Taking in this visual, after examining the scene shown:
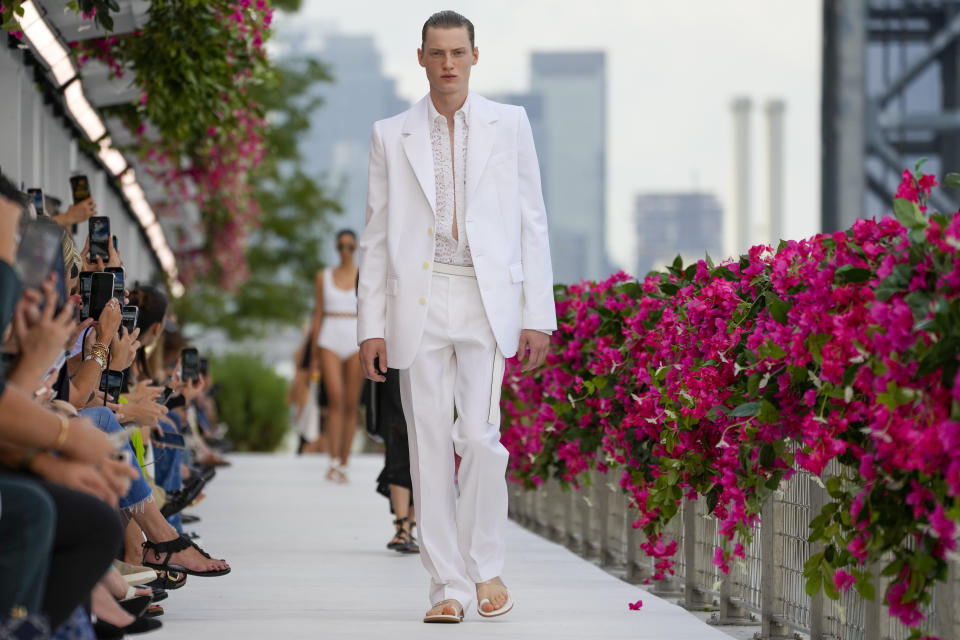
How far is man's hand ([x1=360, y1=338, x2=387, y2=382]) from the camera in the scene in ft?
17.7

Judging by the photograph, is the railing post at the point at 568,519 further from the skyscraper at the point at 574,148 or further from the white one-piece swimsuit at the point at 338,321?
the skyscraper at the point at 574,148

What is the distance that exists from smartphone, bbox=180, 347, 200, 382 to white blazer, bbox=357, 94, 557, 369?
112 inches

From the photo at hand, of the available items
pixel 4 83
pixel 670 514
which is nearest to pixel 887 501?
pixel 670 514

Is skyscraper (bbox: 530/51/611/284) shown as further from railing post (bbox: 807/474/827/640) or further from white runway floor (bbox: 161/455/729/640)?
railing post (bbox: 807/474/827/640)

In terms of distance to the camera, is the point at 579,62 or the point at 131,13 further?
the point at 579,62

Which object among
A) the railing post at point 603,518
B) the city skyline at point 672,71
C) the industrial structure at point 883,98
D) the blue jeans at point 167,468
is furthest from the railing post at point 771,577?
the city skyline at point 672,71

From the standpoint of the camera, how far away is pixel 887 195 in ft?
88.4

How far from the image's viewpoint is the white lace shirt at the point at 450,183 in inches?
213

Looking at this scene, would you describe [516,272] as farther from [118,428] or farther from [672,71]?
[672,71]

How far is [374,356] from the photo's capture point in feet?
17.8

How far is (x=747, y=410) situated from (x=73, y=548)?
197 centimetres

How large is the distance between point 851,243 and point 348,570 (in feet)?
11.5

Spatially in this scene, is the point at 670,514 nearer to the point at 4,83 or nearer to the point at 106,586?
the point at 106,586

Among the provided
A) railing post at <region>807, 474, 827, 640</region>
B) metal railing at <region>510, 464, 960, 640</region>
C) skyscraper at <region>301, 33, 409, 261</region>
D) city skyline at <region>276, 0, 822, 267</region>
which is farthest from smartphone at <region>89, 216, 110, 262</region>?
city skyline at <region>276, 0, 822, 267</region>
